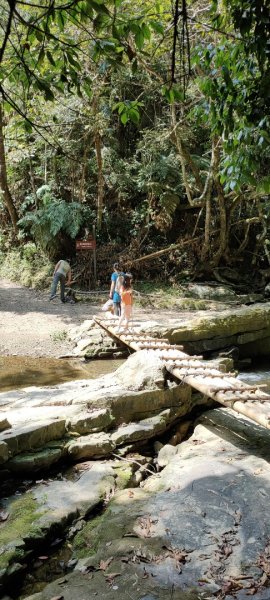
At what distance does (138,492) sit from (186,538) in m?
0.95

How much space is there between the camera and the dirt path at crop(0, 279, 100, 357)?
33.0 ft

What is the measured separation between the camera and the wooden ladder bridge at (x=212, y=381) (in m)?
5.22

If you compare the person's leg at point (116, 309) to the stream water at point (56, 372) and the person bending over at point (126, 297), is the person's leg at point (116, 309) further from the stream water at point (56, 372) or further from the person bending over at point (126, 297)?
the person bending over at point (126, 297)

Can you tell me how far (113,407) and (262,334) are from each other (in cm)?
562

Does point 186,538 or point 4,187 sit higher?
point 4,187

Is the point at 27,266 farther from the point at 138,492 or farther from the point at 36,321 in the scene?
the point at 138,492

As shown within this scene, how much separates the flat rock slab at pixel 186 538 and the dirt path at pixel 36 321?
18.5 feet

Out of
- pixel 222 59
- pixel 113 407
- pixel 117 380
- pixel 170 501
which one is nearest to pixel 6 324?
pixel 117 380

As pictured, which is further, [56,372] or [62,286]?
[62,286]

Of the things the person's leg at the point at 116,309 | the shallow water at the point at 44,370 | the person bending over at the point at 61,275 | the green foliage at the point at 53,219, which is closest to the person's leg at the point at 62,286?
the person bending over at the point at 61,275

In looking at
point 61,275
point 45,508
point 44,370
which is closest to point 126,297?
point 44,370

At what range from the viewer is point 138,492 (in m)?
4.55

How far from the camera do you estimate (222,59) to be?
12.9 feet

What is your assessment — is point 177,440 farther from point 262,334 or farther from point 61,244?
point 61,244
